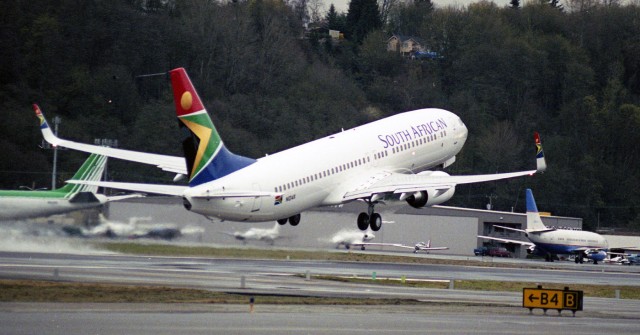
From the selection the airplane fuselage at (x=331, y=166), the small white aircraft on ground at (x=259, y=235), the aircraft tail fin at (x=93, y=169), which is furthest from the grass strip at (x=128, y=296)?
the aircraft tail fin at (x=93, y=169)

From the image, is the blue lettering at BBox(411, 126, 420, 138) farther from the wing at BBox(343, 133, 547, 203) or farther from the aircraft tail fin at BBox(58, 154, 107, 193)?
the aircraft tail fin at BBox(58, 154, 107, 193)

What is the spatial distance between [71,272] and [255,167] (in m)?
9.70

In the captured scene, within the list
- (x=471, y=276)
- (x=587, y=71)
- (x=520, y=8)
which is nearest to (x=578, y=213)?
(x=587, y=71)

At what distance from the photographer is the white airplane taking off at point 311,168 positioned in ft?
169

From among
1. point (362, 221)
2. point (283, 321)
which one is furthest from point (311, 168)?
point (283, 321)

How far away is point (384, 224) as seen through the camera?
94562 mm

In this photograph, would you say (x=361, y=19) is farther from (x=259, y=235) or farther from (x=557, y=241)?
(x=259, y=235)

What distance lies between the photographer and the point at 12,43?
107 m

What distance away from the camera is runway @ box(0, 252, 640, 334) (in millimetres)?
33156

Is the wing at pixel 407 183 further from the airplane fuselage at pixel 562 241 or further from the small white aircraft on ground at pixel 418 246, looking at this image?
the airplane fuselage at pixel 562 241

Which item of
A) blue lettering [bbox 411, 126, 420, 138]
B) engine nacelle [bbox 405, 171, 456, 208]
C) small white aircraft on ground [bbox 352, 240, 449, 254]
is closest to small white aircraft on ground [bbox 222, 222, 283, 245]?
engine nacelle [bbox 405, 171, 456, 208]

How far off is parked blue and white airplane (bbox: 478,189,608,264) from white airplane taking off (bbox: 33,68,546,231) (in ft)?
118

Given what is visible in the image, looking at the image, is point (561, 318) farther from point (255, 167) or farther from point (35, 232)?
point (35, 232)

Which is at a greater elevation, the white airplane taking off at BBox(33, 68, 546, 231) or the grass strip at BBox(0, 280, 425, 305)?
the white airplane taking off at BBox(33, 68, 546, 231)
